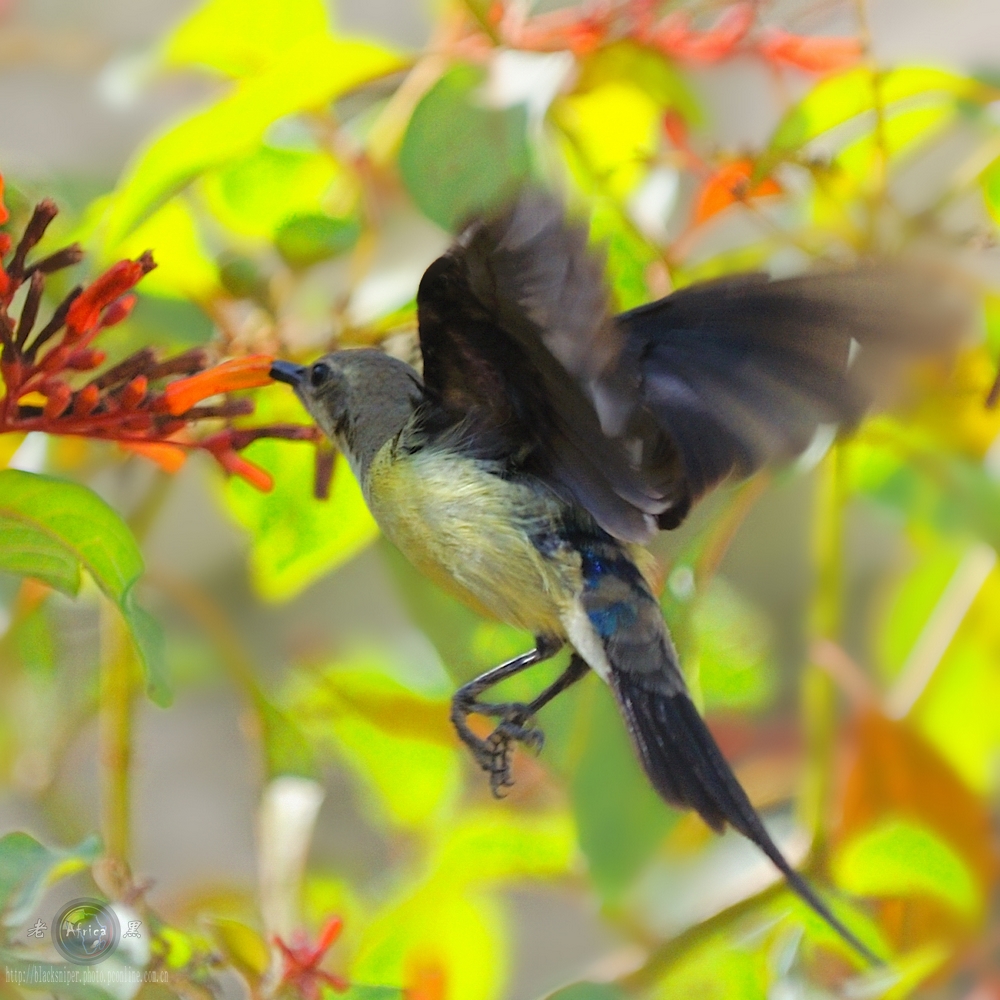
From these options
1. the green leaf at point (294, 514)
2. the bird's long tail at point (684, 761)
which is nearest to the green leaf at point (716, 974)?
the bird's long tail at point (684, 761)

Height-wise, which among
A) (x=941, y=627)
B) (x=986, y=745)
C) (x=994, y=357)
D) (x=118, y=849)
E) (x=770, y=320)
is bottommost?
(x=986, y=745)

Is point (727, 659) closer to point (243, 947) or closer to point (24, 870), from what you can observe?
point (243, 947)

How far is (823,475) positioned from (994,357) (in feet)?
0.45

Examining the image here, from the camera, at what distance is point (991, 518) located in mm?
783

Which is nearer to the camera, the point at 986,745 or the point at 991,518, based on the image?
the point at 991,518

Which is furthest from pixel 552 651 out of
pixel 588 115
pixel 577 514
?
pixel 588 115

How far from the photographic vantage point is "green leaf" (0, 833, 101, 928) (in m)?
0.51

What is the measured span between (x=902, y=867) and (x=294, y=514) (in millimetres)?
435

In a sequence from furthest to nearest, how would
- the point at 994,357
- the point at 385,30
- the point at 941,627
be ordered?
the point at 385,30, the point at 941,627, the point at 994,357

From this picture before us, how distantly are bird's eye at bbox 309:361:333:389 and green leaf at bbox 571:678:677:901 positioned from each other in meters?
0.23

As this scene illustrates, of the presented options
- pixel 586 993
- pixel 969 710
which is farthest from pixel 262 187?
pixel 969 710

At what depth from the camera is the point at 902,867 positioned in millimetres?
813

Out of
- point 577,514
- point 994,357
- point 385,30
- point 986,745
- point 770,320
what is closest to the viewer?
point 770,320

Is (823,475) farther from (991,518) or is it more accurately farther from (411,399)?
(411,399)
